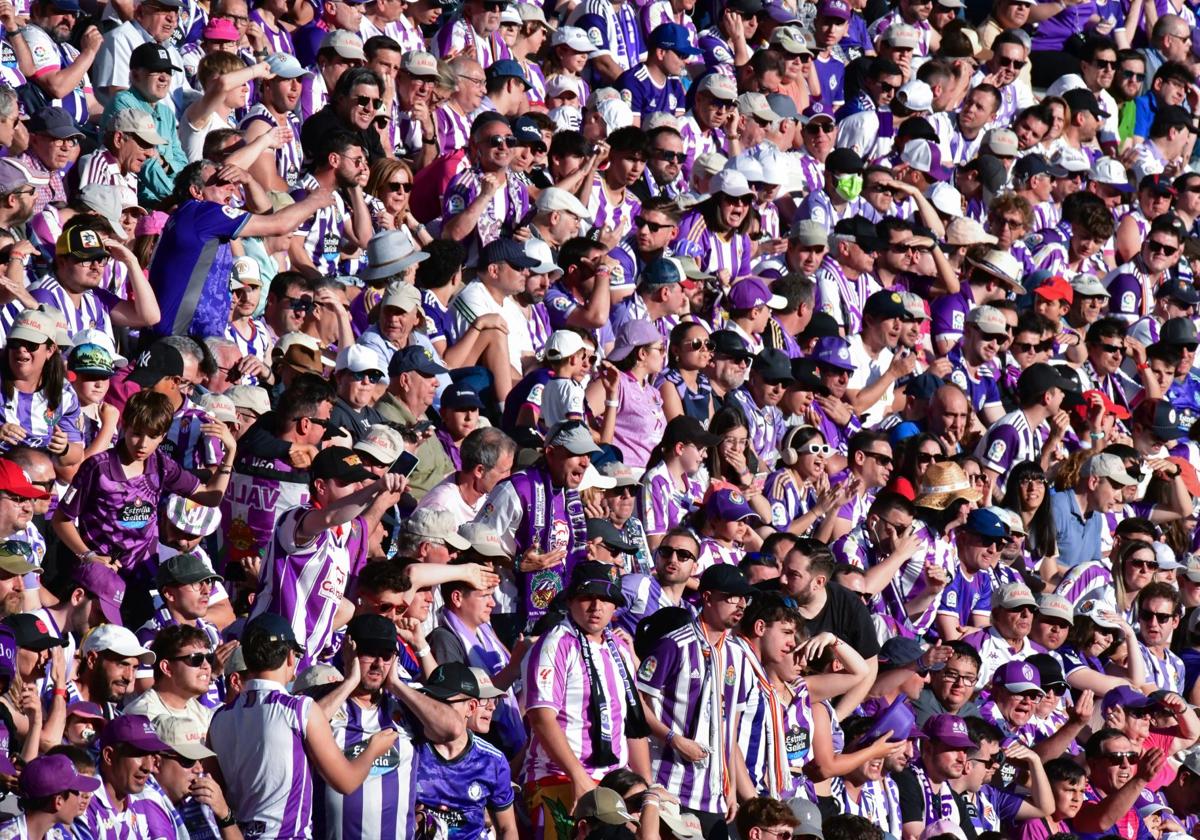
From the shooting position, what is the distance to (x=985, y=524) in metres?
12.8

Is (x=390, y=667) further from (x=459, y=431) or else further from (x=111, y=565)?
(x=459, y=431)

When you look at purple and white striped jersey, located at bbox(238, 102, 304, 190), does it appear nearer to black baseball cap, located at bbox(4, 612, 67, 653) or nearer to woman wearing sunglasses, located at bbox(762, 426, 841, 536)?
woman wearing sunglasses, located at bbox(762, 426, 841, 536)

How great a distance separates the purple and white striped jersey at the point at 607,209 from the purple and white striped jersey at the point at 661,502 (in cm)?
253

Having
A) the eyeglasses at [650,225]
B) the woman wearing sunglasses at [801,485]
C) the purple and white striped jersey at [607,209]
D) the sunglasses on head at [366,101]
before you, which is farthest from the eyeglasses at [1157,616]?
the sunglasses on head at [366,101]

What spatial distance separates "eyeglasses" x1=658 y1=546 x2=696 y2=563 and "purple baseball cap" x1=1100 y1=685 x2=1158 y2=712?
2.63 m

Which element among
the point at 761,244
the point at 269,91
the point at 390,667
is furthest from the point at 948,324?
the point at 390,667

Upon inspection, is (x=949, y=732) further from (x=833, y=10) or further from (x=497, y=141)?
(x=833, y=10)

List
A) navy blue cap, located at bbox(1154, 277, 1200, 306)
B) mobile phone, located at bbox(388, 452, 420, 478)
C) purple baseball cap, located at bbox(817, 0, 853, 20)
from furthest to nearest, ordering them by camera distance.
Answer: purple baseball cap, located at bbox(817, 0, 853, 20), navy blue cap, located at bbox(1154, 277, 1200, 306), mobile phone, located at bbox(388, 452, 420, 478)

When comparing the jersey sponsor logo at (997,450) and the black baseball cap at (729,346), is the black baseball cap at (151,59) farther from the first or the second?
the jersey sponsor logo at (997,450)

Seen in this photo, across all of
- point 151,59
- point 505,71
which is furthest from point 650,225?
point 151,59

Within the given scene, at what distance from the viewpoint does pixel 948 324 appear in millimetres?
14766

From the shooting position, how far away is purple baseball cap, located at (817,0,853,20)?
1683cm

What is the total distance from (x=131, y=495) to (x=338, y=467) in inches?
31.4

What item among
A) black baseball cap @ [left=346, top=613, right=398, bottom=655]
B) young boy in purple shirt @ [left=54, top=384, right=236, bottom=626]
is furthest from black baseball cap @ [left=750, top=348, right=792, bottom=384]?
black baseball cap @ [left=346, top=613, right=398, bottom=655]
